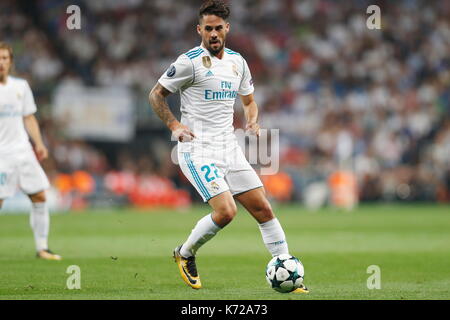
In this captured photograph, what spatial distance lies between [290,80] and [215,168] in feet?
66.5

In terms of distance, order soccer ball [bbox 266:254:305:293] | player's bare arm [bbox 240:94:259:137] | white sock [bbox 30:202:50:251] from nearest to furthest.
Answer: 1. soccer ball [bbox 266:254:305:293]
2. player's bare arm [bbox 240:94:259:137]
3. white sock [bbox 30:202:50:251]

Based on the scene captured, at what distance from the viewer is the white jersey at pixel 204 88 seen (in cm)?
803

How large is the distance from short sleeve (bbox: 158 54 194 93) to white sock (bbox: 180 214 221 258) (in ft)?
4.16

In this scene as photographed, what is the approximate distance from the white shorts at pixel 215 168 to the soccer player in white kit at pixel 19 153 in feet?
11.1

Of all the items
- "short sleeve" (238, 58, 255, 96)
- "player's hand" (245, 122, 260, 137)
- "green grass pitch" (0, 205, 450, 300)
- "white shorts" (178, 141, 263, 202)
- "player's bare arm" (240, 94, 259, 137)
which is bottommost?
"green grass pitch" (0, 205, 450, 300)

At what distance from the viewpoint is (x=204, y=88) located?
321 inches

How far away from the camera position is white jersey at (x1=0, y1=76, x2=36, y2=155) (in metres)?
10.9

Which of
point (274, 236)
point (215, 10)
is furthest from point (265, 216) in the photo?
point (215, 10)

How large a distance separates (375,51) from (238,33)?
4.55 metres

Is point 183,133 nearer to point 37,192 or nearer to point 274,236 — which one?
point 274,236

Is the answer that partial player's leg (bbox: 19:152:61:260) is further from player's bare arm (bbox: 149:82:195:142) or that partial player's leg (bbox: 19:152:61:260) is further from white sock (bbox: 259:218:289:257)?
white sock (bbox: 259:218:289:257)

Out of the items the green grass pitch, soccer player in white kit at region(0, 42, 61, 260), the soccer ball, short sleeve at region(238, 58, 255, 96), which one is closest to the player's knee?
soccer player in white kit at region(0, 42, 61, 260)

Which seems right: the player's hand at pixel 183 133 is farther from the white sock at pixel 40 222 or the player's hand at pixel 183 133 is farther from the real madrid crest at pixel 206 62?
the white sock at pixel 40 222
